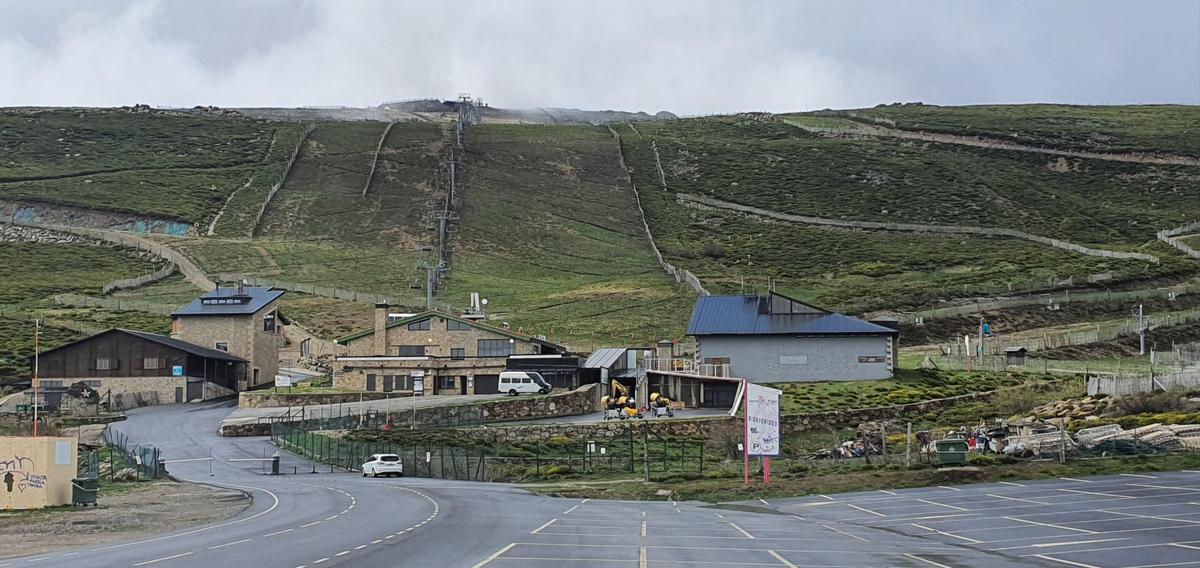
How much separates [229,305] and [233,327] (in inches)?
94.9

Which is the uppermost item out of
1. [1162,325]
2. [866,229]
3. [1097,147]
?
[1097,147]

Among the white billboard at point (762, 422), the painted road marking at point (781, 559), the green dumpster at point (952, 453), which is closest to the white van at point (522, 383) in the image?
the white billboard at point (762, 422)

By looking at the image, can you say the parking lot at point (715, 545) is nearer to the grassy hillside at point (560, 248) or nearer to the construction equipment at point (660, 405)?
the construction equipment at point (660, 405)

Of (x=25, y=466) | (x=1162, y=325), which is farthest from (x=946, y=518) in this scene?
(x=1162, y=325)

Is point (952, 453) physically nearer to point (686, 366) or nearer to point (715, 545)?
point (715, 545)

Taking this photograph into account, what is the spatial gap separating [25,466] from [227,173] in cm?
14184

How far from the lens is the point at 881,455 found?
162ft

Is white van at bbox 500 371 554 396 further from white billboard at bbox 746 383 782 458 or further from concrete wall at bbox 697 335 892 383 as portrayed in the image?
white billboard at bbox 746 383 782 458

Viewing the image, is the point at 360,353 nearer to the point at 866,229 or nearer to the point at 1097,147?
the point at 866,229

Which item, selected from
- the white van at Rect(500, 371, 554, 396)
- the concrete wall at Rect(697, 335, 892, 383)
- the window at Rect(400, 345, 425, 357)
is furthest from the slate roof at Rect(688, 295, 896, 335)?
the window at Rect(400, 345, 425, 357)

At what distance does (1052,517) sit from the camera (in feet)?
101

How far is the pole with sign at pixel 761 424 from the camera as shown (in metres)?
41.3

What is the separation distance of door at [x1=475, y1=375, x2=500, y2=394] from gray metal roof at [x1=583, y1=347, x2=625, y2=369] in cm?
502

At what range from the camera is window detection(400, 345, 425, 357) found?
260 feet
